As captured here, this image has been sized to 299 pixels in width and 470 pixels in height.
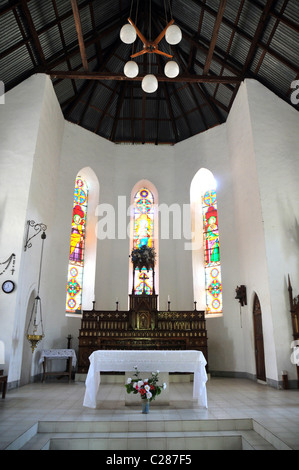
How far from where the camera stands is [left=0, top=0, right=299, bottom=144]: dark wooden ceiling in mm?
9250

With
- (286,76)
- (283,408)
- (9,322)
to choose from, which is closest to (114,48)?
(286,76)

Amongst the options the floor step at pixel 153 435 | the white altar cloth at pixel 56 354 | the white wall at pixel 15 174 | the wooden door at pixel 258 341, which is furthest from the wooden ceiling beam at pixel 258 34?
the white altar cloth at pixel 56 354

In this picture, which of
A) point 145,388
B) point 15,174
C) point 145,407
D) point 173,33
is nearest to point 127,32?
point 173,33

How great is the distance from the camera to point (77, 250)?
12938 millimetres

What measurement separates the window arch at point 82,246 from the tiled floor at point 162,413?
4322 millimetres

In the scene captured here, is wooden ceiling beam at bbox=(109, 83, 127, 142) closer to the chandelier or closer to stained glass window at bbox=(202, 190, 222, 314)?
stained glass window at bbox=(202, 190, 222, 314)

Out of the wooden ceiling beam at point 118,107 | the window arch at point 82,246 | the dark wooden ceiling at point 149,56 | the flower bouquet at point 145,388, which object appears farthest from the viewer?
the wooden ceiling beam at point 118,107

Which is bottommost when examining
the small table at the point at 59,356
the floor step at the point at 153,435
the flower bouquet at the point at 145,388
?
the floor step at the point at 153,435

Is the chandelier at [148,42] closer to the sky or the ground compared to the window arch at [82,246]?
closer to the sky

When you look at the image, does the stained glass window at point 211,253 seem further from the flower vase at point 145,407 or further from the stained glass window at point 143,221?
the flower vase at point 145,407

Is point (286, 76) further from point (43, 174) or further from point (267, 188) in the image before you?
point (43, 174)

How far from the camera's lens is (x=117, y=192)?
1416 cm

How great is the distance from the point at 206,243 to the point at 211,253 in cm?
46

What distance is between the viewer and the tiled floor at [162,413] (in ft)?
16.0
